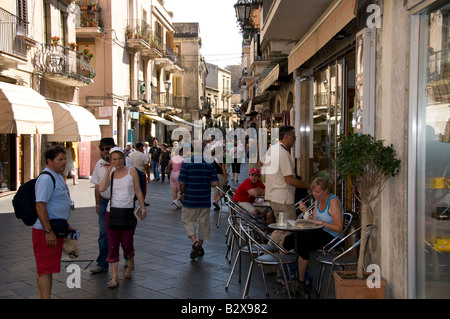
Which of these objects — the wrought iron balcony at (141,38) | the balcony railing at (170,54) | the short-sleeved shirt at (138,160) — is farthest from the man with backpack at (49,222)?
the balcony railing at (170,54)

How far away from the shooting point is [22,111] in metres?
13.5

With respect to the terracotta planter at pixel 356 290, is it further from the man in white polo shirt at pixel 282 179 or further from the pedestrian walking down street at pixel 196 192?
the pedestrian walking down street at pixel 196 192

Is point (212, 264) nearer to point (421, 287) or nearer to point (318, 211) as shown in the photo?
point (318, 211)

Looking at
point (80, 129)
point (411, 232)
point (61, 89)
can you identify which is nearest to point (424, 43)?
point (411, 232)

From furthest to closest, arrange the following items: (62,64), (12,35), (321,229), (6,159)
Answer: (62,64)
(6,159)
(12,35)
(321,229)

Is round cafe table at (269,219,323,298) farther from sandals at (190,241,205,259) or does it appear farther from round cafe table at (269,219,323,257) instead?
sandals at (190,241,205,259)

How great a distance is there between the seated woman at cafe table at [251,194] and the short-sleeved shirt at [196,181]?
107 cm

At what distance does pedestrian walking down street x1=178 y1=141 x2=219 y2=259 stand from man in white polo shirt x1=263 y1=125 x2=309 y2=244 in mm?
1073

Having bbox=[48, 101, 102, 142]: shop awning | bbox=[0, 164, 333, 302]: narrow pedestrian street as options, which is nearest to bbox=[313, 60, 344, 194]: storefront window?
bbox=[0, 164, 333, 302]: narrow pedestrian street

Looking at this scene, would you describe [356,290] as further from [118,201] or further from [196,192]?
[196,192]

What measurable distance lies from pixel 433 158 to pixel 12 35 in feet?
43.7

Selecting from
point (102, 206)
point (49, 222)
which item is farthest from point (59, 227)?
point (102, 206)

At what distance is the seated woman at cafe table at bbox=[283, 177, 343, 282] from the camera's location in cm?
529

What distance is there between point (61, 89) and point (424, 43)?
55.5ft
